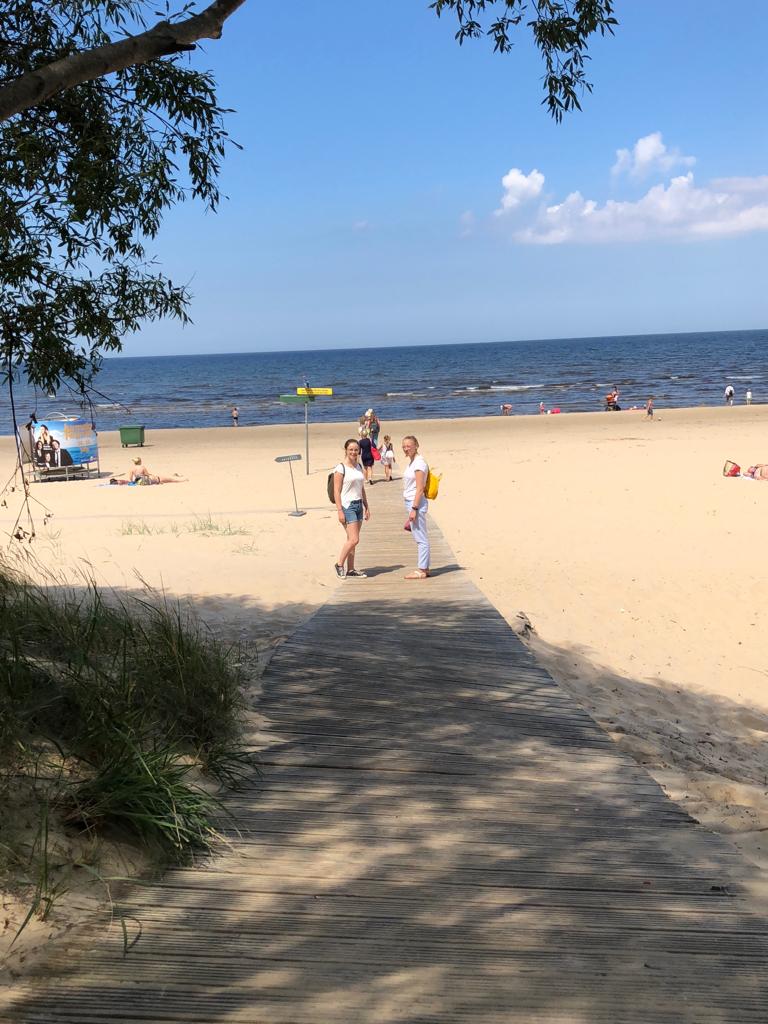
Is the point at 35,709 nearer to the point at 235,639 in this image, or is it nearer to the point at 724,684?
the point at 235,639

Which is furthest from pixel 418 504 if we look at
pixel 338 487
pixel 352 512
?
pixel 338 487

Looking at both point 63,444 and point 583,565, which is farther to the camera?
point 63,444

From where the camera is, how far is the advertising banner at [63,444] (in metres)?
23.3

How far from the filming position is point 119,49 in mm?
4426

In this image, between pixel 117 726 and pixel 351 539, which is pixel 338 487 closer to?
pixel 351 539

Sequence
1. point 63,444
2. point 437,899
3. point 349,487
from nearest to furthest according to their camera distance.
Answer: point 437,899
point 349,487
point 63,444

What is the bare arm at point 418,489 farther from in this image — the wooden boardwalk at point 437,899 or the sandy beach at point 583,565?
the wooden boardwalk at point 437,899

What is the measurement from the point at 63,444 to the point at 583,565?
1638 centimetres

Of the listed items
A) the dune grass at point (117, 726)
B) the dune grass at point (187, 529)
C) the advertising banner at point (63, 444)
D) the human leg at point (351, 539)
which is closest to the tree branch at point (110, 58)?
Answer: the dune grass at point (117, 726)

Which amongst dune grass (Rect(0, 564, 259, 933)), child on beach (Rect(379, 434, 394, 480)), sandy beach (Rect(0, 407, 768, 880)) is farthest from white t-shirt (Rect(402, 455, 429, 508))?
child on beach (Rect(379, 434, 394, 480))

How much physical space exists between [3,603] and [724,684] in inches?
242

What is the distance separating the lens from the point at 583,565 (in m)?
12.0

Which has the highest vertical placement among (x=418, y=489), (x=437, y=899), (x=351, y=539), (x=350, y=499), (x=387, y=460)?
(x=418, y=489)

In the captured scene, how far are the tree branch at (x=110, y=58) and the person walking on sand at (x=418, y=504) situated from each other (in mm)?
5454
